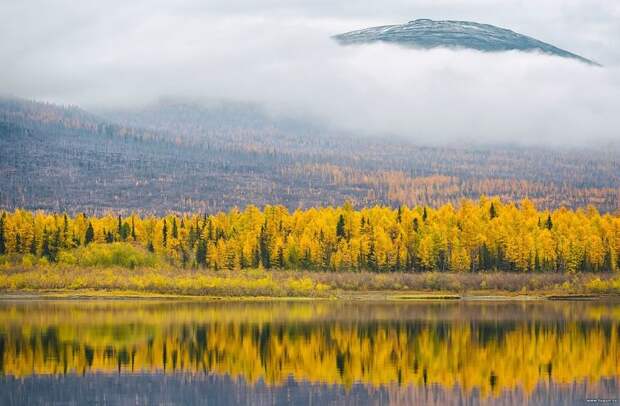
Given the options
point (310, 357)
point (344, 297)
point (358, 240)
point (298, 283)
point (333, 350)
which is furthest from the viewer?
point (358, 240)

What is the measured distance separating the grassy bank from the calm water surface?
28126 millimetres

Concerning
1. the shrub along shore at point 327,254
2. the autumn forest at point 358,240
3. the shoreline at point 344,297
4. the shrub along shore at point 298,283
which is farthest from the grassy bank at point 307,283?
the autumn forest at point 358,240

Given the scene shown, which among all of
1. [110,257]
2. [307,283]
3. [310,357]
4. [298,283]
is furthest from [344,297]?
[310,357]

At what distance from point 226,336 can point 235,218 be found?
78.1 m

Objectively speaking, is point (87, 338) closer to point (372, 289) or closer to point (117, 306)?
point (117, 306)

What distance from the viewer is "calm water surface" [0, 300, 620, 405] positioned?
5347 centimetres

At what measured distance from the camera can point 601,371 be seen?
59719 millimetres

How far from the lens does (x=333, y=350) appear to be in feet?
226

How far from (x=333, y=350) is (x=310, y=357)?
3434 mm

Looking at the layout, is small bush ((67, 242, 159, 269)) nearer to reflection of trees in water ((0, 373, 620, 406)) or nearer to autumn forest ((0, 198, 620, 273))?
autumn forest ((0, 198, 620, 273))

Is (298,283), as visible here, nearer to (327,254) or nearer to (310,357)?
(327,254)

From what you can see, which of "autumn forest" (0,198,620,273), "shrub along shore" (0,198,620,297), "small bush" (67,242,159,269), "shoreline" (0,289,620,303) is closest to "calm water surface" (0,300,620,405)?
"shoreline" (0,289,620,303)

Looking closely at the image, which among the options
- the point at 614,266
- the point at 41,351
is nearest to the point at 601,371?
the point at 41,351

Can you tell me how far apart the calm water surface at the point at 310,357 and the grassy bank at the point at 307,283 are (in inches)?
1107
